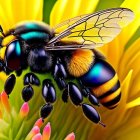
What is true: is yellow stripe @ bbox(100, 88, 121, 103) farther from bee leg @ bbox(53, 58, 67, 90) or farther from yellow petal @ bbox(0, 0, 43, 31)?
yellow petal @ bbox(0, 0, 43, 31)

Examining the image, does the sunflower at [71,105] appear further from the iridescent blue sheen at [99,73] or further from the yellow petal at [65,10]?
the iridescent blue sheen at [99,73]

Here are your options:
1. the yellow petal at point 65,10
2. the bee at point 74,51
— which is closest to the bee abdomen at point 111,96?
the bee at point 74,51

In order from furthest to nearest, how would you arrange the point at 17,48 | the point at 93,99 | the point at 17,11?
the point at 17,11, the point at 93,99, the point at 17,48

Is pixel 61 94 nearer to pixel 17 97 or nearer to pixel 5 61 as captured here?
pixel 17 97

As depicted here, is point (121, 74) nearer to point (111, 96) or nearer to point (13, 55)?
point (111, 96)

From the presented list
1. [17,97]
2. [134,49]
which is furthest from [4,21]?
[134,49]

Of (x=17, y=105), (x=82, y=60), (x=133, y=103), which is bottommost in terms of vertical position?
(x=17, y=105)

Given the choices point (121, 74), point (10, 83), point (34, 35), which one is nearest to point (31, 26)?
point (34, 35)

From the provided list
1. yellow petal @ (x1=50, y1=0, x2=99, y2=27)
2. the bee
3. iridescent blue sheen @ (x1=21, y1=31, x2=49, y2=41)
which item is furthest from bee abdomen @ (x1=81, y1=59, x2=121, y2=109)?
yellow petal @ (x1=50, y1=0, x2=99, y2=27)
